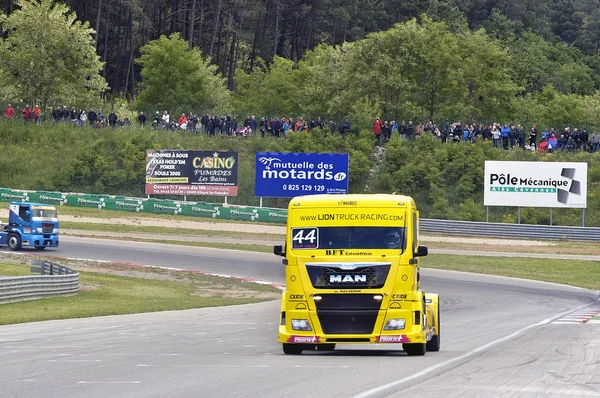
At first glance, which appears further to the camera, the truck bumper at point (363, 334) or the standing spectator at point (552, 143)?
the standing spectator at point (552, 143)

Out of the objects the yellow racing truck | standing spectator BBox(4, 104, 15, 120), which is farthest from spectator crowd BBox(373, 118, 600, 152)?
the yellow racing truck

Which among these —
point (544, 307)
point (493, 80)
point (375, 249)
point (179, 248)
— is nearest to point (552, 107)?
point (493, 80)

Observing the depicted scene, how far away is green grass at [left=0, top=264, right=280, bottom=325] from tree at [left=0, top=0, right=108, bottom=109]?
43292mm

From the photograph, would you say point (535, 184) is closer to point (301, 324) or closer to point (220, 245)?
point (220, 245)

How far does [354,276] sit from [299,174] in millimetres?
45263

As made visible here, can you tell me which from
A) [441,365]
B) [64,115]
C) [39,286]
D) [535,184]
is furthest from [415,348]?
[64,115]

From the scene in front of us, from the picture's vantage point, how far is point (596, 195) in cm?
6450

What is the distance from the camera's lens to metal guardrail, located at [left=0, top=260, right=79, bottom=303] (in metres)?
28.7

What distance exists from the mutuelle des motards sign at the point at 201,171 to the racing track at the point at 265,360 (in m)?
35.1

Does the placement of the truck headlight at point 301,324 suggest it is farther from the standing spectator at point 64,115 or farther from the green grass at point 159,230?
the standing spectator at point 64,115

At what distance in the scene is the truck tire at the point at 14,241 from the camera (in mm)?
46594

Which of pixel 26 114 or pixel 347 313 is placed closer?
pixel 347 313

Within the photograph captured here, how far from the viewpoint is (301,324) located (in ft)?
55.9

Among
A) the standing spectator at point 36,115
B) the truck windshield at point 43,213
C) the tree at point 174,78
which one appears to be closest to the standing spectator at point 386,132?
the tree at point 174,78
